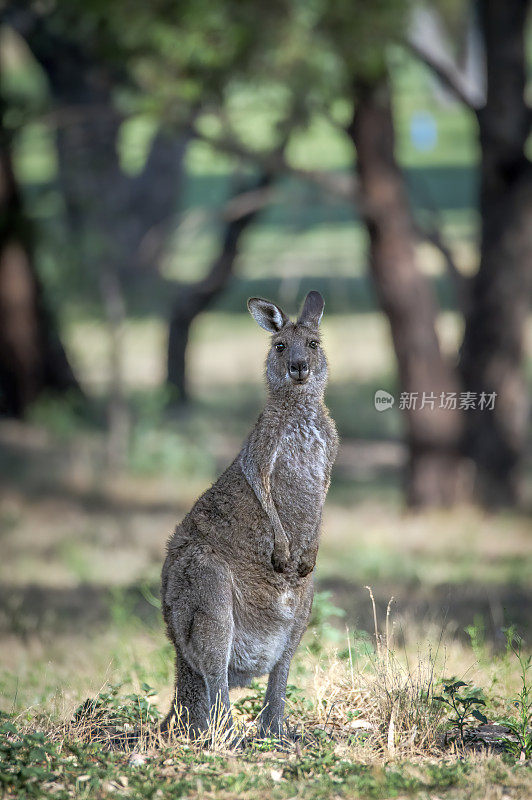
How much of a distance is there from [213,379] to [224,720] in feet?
58.7

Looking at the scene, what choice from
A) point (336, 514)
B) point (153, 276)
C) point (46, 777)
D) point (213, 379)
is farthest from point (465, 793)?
point (153, 276)

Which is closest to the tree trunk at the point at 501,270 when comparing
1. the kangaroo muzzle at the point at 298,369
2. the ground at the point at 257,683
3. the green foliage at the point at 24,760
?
the ground at the point at 257,683

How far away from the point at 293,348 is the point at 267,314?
0.76 ft

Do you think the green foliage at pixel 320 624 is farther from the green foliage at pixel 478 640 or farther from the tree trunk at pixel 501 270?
the tree trunk at pixel 501 270

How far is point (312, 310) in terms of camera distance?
4680mm

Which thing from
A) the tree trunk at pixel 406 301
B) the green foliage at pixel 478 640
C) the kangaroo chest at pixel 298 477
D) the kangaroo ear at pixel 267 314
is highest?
the tree trunk at pixel 406 301

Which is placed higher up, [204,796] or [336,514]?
[336,514]

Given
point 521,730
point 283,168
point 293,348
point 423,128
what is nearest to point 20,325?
point 283,168

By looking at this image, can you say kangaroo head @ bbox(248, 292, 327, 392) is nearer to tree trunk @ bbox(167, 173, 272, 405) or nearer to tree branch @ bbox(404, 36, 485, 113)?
tree branch @ bbox(404, 36, 485, 113)

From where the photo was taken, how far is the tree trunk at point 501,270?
38.1 ft

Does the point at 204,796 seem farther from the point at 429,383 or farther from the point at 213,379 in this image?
the point at 213,379

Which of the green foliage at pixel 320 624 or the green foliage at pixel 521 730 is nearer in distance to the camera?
the green foliage at pixel 521 730

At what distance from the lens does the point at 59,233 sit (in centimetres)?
1566

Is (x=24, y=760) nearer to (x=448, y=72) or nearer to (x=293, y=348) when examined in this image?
(x=293, y=348)
